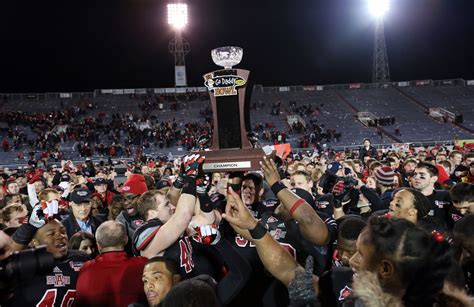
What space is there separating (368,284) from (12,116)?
35514 millimetres

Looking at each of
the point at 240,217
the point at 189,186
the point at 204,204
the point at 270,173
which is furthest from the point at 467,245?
the point at 204,204

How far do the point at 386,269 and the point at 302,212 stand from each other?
42.4 inches

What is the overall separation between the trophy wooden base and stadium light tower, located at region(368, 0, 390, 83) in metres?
38.8

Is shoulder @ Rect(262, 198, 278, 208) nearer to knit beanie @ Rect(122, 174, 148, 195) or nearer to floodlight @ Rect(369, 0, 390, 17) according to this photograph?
knit beanie @ Rect(122, 174, 148, 195)

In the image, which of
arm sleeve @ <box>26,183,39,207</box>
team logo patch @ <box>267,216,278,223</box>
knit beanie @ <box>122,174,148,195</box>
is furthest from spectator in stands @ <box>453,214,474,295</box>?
arm sleeve @ <box>26,183,39,207</box>

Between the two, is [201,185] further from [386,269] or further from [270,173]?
[386,269]

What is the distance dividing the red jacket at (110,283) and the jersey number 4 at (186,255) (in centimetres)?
32

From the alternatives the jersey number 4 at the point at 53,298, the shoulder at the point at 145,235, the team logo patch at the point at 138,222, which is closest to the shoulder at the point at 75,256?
the jersey number 4 at the point at 53,298

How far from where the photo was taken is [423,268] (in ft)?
5.87

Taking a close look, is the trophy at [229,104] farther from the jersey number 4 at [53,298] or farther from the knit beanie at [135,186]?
the knit beanie at [135,186]

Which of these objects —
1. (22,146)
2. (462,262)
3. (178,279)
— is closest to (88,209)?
(178,279)

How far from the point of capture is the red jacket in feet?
9.70

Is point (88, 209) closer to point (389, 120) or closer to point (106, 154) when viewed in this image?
point (106, 154)

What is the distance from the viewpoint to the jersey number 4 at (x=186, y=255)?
3262mm
